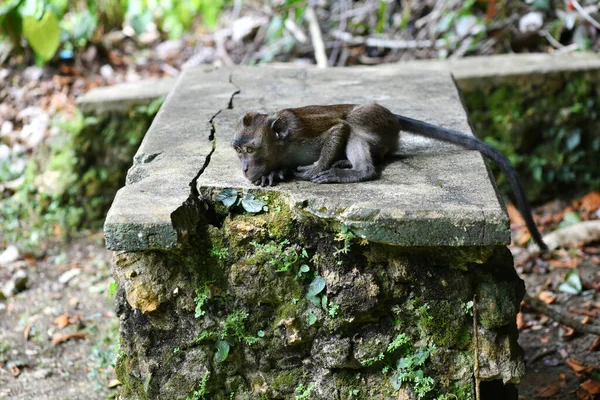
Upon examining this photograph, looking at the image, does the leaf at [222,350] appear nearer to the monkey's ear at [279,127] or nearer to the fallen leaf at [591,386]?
the monkey's ear at [279,127]

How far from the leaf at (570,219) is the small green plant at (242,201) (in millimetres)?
3783

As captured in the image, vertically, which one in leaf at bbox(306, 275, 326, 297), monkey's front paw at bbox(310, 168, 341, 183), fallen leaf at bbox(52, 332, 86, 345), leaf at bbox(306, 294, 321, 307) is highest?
monkey's front paw at bbox(310, 168, 341, 183)

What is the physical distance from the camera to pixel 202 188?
3.41 meters

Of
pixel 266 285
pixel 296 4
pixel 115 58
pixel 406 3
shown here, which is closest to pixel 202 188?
pixel 266 285

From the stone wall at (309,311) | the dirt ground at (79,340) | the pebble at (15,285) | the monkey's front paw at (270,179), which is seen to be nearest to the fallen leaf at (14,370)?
the dirt ground at (79,340)

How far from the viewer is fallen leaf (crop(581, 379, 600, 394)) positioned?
14.2 ft

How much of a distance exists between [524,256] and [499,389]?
2.68m

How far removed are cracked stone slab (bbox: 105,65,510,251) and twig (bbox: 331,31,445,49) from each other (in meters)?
3.03

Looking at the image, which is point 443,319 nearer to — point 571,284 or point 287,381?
point 287,381

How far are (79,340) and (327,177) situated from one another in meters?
2.58

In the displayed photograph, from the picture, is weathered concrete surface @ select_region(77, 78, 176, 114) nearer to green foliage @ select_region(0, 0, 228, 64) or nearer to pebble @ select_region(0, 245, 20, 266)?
green foliage @ select_region(0, 0, 228, 64)

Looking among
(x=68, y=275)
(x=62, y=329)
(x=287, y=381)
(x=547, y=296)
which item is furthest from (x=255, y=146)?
(x=68, y=275)

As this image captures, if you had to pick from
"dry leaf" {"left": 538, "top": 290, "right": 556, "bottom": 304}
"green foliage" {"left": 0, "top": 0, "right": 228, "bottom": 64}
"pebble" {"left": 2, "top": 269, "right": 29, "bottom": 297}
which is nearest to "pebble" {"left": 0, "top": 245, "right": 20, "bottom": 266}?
"pebble" {"left": 2, "top": 269, "right": 29, "bottom": 297}

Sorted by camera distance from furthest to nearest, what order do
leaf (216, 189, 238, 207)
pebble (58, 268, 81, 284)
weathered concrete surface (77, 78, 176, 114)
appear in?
weathered concrete surface (77, 78, 176, 114)
pebble (58, 268, 81, 284)
leaf (216, 189, 238, 207)
